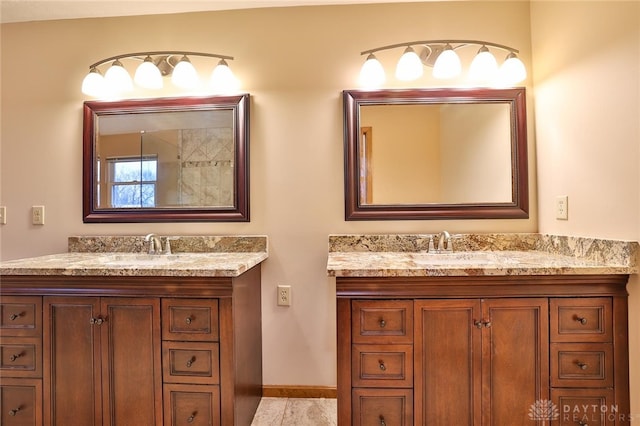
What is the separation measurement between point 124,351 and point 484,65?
2.16m

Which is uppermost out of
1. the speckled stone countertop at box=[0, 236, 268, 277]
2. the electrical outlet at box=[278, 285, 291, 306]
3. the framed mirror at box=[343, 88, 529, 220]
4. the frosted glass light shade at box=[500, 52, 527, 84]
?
the frosted glass light shade at box=[500, 52, 527, 84]

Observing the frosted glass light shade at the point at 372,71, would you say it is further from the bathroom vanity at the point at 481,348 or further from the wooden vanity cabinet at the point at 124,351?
the wooden vanity cabinet at the point at 124,351

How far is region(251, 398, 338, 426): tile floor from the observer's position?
61.6 inches

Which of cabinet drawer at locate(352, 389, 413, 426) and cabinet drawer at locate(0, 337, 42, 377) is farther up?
cabinet drawer at locate(0, 337, 42, 377)

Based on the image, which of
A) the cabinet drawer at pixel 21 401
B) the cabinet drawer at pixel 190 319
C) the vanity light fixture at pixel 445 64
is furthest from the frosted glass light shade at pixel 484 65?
the cabinet drawer at pixel 21 401

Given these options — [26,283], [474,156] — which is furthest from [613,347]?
[26,283]

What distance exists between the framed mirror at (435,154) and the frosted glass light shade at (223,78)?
631 mm

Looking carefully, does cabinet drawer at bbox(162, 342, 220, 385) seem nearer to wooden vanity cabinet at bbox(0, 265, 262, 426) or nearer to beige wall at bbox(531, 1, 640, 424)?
wooden vanity cabinet at bbox(0, 265, 262, 426)

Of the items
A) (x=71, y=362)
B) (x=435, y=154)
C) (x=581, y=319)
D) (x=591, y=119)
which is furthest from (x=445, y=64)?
(x=71, y=362)

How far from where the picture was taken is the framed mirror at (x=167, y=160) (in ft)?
5.92

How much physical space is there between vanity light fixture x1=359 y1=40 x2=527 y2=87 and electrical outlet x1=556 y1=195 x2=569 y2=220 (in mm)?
650

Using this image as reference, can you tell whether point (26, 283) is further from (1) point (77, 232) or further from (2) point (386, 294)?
(2) point (386, 294)

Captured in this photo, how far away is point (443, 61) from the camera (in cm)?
168

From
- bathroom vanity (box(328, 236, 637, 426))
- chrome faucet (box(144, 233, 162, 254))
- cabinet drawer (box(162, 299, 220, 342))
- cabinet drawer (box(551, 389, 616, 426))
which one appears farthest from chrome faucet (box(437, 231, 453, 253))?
chrome faucet (box(144, 233, 162, 254))
